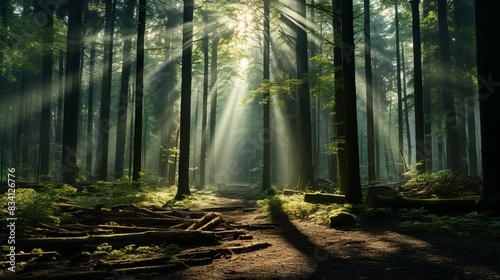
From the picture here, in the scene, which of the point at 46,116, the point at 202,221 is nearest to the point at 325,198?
the point at 202,221

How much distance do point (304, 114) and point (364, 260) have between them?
1283 cm

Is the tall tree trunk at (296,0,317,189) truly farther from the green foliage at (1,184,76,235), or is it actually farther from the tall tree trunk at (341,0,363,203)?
the green foliage at (1,184,76,235)

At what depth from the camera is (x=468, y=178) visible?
11.6 m

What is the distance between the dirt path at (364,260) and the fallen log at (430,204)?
198 centimetres

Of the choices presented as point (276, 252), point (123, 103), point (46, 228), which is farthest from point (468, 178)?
point (123, 103)

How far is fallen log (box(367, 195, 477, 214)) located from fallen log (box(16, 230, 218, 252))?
501cm

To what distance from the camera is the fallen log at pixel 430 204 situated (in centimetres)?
817

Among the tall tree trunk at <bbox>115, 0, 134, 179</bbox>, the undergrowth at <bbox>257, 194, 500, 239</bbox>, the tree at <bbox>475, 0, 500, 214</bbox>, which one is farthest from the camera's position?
the tall tree trunk at <bbox>115, 0, 134, 179</bbox>

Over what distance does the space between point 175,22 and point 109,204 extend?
20995 mm

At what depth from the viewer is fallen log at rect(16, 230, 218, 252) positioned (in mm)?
5844

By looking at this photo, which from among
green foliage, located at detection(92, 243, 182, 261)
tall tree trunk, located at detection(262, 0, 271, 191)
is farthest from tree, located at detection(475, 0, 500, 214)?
tall tree trunk, located at detection(262, 0, 271, 191)

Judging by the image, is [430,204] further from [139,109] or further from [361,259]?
[139,109]

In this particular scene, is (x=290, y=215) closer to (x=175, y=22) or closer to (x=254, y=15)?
(x=254, y=15)

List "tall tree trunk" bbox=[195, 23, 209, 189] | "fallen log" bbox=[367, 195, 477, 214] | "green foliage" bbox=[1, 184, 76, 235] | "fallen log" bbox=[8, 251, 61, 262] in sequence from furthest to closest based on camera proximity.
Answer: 1. "tall tree trunk" bbox=[195, 23, 209, 189]
2. "fallen log" bbox=[367, 195, 477, 214]
3. "green foliage" bbox=[1, 184, 76, 235]
4. "fallen log" bbox=[8, 251, 61, 262]
